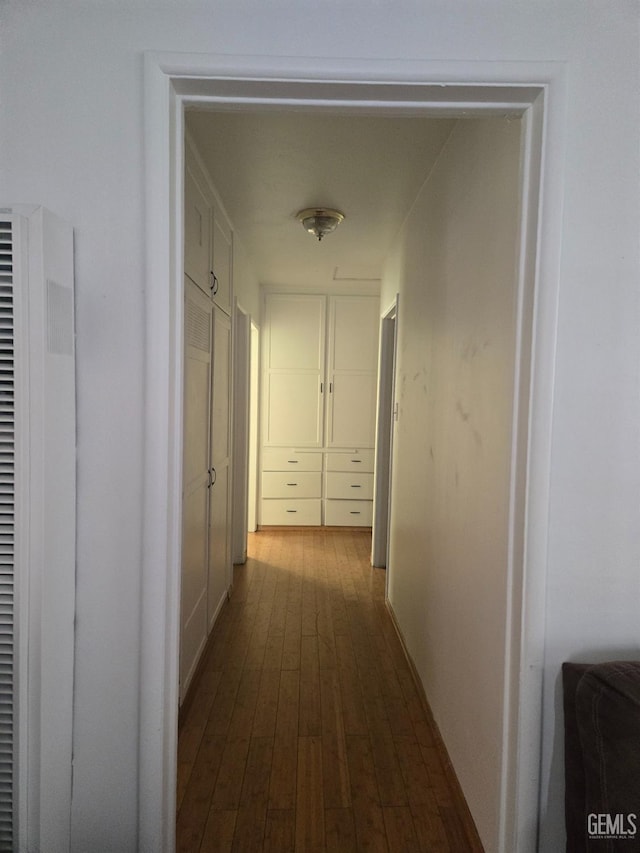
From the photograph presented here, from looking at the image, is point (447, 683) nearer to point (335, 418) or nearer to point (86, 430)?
point (86, 430)

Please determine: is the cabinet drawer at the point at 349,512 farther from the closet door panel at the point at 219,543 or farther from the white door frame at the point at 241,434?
the closet door panel at the point at 219,543

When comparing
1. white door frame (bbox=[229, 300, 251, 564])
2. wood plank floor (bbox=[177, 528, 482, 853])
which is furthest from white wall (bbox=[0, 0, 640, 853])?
white door frame (bbox=[229, 300, 251, 564])

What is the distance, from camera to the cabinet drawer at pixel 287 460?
5.28m

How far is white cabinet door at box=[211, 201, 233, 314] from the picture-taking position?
274cm

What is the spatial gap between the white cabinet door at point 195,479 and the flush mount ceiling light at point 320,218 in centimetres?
84

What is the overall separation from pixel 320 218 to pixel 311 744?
259 cm

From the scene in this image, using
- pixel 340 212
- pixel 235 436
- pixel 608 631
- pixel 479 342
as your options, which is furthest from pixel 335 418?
pixel 608 631

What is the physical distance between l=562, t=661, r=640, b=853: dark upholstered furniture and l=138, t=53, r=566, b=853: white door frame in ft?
0.25

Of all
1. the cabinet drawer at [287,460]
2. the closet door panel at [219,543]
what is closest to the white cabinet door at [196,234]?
the closet door panel at [219,543]

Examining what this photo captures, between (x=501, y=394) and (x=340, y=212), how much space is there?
2.01 meters

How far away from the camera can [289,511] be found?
536cm

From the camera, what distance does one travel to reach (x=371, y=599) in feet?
11.9

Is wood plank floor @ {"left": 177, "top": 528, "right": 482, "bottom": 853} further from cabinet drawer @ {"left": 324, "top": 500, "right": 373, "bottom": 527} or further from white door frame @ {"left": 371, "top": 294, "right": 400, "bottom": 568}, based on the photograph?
cabinet drawer @ {"left": 324, "top": 500, "right": 373, "bottom": 527}

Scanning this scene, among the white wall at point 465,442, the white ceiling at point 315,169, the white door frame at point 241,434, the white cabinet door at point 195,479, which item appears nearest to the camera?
the white wall at point 465,442
